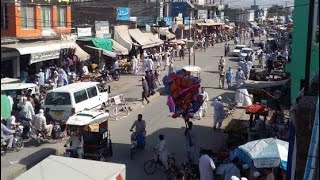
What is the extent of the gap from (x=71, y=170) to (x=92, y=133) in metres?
5.17

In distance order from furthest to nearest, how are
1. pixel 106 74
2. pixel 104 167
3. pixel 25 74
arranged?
pixel 106 74
pixel 25 74
pixel 104 167

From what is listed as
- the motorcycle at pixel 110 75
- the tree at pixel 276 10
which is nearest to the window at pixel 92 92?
the motorcycle at pixel 110 75

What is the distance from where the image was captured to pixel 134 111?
70.7 feet

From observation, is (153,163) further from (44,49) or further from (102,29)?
(102,29)

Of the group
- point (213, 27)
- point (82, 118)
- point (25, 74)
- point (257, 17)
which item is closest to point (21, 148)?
point (82, 118)

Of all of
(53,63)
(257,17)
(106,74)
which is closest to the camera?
(53,63)

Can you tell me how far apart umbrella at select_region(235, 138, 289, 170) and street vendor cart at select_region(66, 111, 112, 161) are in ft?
14.9

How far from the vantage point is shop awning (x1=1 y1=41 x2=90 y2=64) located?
22.8 metres

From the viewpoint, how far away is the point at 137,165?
46.1 feet

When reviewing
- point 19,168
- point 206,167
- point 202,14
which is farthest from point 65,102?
point 202,14

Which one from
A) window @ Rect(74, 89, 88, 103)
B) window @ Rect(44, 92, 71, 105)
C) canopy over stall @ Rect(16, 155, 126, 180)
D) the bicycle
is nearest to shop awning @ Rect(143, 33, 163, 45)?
window @ Rect(74, 89, 88, 103)

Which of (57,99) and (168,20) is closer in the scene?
(57,99)

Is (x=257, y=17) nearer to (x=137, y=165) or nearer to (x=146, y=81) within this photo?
(x=146, y=81)

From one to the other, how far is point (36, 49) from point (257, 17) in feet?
300
